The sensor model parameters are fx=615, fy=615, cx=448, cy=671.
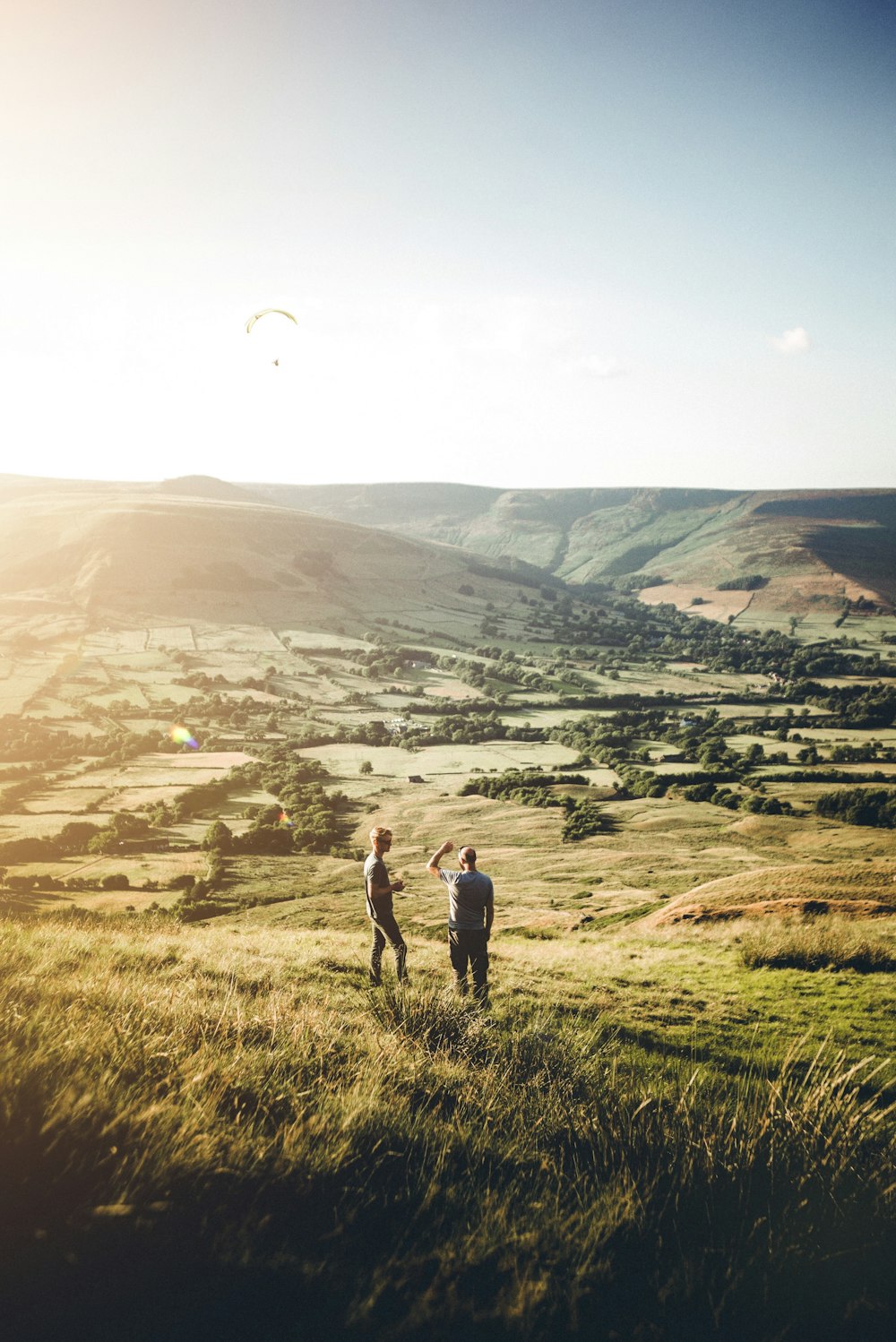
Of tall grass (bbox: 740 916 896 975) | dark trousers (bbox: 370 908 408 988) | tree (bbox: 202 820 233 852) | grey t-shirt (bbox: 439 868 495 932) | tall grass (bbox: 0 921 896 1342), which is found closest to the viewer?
tall grass (bbox: 0 921 896 1342)

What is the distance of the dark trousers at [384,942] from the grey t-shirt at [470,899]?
1087 mm

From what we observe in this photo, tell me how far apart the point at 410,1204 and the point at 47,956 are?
5.85 meters

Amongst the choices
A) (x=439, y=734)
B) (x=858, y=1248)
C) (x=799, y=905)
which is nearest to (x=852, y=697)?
(x=439, y=734)

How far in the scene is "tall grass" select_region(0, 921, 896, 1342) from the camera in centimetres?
263

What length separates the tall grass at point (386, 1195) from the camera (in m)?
2.63

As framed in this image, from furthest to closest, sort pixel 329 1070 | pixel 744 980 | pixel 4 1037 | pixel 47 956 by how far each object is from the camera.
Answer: pixel 744 980 < pixel 47 956 < pixel 329 1070 < pixel 4 1037

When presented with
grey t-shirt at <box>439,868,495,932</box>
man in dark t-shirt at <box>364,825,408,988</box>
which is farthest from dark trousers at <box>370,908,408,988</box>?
grey t-shirt at <box>439,868,495,932</box>

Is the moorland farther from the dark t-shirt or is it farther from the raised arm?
the raised arm

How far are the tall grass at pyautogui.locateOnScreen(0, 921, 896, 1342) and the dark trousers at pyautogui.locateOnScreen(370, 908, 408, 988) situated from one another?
4941 millimetres

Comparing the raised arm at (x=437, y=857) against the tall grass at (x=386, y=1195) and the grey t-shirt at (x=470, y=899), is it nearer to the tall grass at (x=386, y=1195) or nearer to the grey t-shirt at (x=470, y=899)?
the grey t-shirt at (x=470, y=899)

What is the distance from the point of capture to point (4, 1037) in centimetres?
388

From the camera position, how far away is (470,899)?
380 inches

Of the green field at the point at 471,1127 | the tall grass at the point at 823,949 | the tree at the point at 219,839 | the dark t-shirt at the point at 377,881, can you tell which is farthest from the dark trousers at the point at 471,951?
the tree at the point at 219,839

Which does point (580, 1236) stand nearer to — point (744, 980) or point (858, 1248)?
point (858, 1248)
